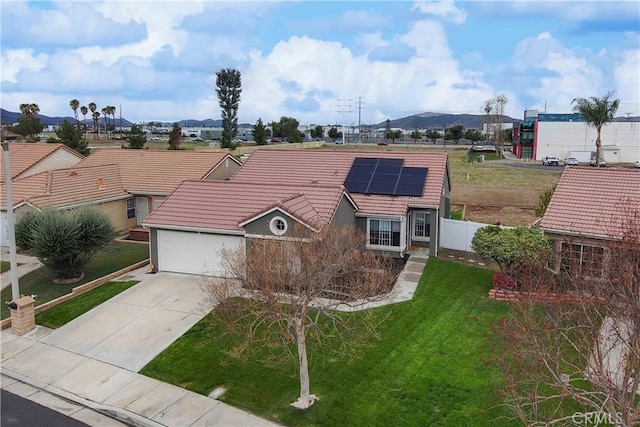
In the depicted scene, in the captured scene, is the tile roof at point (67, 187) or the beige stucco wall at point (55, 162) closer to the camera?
the tile roof at point (67, 187)

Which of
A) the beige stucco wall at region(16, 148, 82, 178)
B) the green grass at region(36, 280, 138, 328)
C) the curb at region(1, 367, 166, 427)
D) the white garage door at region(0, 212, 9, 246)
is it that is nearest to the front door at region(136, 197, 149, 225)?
the white garage door at region(0, 212, 9, 246)

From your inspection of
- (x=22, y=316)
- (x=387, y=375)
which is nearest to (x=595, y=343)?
(x=387, y=375)

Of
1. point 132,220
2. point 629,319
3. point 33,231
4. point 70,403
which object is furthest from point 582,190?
point 132,220

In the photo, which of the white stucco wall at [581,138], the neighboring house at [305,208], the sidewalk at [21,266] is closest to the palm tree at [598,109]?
the white stucco wall at [581,138]

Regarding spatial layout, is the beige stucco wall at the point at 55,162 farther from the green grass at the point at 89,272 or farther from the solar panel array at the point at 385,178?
the solar panel array at the point at 385,178

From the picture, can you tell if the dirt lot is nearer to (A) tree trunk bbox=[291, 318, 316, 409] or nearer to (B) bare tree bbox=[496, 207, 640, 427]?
(B) bare tree bbox=[496, 207, 640, 427]

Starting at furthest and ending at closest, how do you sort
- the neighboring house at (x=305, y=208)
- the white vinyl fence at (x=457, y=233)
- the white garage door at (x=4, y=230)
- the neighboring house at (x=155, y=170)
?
the neighboring house at (x=155, y=170)
the white garage door at (x=4, y=230)
the white vinyl fence at (x=457, y=233)
the neighboring house at (x=305, y=208)

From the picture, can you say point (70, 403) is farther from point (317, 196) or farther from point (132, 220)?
point (132, 220)
